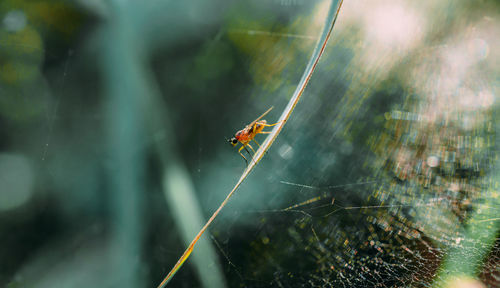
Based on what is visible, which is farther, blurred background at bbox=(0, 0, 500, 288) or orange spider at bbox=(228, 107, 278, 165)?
orange spider at bbox=(228, 107, 278, 165)

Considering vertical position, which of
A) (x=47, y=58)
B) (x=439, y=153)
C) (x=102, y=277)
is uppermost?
(x=47, y=58)

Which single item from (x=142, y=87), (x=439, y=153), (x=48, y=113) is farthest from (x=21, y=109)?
(x=439, y=153)

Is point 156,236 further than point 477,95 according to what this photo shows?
Yes

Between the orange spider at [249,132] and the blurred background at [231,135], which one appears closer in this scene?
the blurred background at [231,135]

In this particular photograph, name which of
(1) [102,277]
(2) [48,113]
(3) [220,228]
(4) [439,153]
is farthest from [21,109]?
(4) [439,153]

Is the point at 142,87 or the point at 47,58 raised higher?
the point at 47,58

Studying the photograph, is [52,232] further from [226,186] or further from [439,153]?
[439,153]
